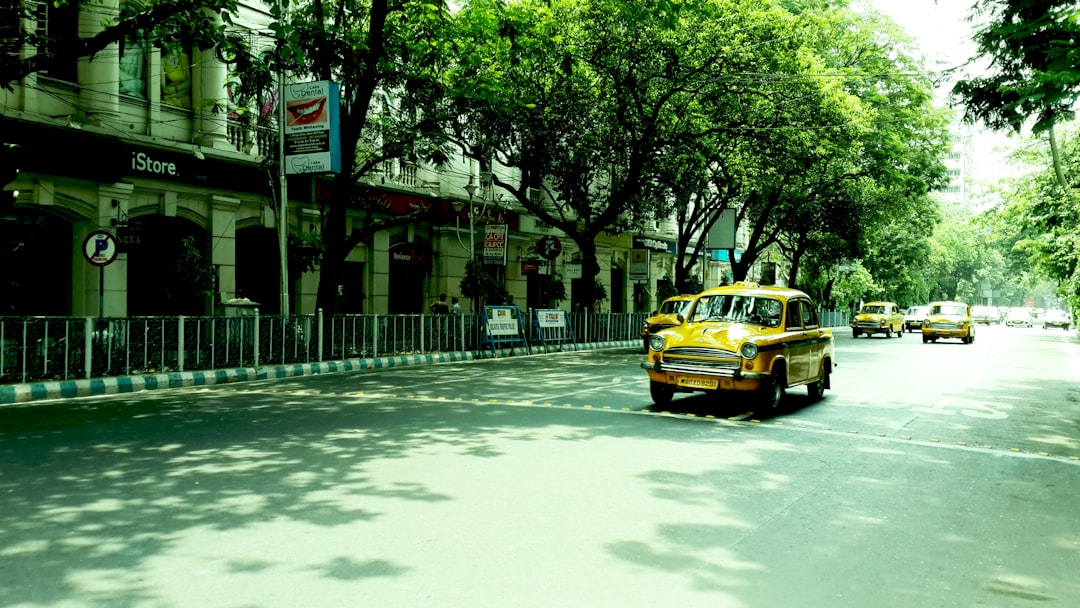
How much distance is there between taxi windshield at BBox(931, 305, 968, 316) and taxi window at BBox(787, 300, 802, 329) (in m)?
27.8

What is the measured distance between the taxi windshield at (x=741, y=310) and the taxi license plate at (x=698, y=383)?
1409mm

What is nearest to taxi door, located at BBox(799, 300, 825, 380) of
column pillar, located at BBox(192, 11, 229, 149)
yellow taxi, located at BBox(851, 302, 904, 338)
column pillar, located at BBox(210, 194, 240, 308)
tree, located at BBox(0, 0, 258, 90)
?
tree, located at BBox(0, 0, 258, 90)

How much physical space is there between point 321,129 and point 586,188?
13.7 m

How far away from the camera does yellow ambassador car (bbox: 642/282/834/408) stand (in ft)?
35.5

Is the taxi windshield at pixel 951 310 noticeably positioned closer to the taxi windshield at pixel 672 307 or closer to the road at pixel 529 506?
the taxi windshield at pixel 672 307

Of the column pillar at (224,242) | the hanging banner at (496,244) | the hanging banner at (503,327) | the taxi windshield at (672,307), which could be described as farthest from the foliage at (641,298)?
the column pillar at (224,242)

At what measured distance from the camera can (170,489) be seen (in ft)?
20.6

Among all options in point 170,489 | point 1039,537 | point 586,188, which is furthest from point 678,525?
point 586,188

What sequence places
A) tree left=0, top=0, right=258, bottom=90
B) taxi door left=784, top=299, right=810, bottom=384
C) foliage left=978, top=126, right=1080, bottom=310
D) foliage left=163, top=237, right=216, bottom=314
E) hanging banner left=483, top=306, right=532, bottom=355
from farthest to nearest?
foliage left=978, top=126, right=1080, bottom=310, hanging banner left=483, top=306, right=532, bottom=355, foliage left=163, top=237, right=216, bottom=314, tree left=0, top=0, right=258, bottom=90, taxi door left=784, top=299, right=810, bottom=384

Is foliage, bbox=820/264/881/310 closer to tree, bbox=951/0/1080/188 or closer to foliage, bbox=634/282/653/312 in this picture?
foliage, bbox=634/282/653/312

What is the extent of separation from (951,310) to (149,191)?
32399 mm

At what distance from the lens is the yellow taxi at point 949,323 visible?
35.7 meters

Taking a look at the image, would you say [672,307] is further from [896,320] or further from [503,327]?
[896,320]

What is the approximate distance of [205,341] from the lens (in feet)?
51.9
